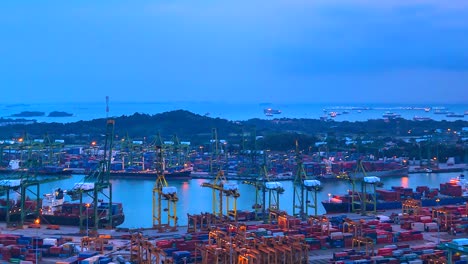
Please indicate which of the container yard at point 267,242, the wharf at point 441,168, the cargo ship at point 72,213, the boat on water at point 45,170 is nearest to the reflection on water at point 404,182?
the wharf at point 441,168

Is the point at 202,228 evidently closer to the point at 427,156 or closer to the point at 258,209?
the point at 258,209

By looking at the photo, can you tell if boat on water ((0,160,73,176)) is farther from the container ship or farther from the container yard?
the container ship

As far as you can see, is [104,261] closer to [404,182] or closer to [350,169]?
[404,182]

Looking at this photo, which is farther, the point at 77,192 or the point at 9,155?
the point at 9,155

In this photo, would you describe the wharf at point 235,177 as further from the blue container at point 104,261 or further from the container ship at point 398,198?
the blue container at point 104,261

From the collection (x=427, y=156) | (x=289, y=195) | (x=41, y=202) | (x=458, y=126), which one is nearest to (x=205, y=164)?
(x=289, y=195)
